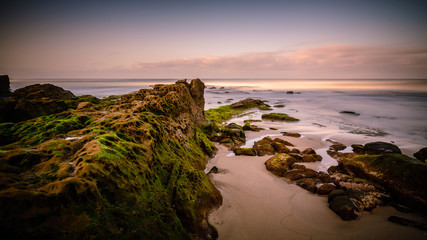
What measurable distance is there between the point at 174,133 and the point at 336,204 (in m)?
5.40

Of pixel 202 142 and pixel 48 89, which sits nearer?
pixel 202 142

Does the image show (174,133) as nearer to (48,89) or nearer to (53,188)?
(53,188)

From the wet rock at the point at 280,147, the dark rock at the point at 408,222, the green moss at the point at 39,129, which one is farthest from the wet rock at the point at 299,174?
the green moss at the point at 39,129

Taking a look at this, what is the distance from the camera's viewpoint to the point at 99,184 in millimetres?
2693

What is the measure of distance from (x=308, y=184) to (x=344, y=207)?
1.32 m

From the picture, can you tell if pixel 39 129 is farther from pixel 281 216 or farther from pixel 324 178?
pixel 324 178

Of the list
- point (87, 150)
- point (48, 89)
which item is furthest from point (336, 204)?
point (48, 89)

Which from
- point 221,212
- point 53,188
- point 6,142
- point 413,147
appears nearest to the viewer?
point 53,188

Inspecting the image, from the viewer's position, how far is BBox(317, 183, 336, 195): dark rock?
5.50 m

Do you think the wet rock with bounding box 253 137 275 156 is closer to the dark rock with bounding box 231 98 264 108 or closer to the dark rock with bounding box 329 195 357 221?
the dark rock with bounding box 329 195 357 221

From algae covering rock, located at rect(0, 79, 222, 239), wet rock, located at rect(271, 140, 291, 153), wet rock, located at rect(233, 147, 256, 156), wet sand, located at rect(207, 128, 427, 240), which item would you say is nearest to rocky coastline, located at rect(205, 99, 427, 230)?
wet sand, located at rect(207, 128, 427, 240)

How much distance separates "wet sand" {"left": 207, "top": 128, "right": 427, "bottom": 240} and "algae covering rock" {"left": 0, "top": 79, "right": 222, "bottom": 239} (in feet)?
2.13

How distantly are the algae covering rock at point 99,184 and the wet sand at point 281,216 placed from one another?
0.65 metres

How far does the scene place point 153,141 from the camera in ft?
15.1
